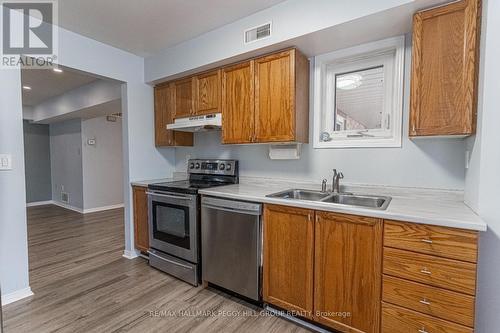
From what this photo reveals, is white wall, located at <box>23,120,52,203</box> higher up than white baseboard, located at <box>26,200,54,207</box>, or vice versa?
white wall, located at <box>23,120,52,203</box>

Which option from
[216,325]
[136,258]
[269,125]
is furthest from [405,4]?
[136,258]

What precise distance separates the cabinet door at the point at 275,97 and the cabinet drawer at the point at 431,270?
1177 mm

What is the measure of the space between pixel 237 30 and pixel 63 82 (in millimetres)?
3588

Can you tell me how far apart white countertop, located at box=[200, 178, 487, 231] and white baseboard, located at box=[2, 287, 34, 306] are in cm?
179

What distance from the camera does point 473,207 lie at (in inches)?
58.9

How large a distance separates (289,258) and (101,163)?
5554mm

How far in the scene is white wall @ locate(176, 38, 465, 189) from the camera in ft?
5.89

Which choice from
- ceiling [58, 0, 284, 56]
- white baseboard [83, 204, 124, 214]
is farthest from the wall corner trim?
ceiling [58, 0, 284, 56]

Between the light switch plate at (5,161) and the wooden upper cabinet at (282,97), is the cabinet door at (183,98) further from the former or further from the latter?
the light switch plate at (5,161)

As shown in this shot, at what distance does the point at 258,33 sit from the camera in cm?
216

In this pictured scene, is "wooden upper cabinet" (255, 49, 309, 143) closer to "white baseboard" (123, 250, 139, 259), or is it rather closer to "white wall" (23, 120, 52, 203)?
"white baseboard" (123, 250, 139, 259)

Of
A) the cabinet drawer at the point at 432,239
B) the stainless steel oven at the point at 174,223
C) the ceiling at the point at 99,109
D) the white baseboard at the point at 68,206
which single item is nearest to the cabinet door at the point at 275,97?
the stainless steel oven at the point at 174,223

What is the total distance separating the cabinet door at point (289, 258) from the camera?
5.83 ft

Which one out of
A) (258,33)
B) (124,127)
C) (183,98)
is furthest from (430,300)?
(124,127)
